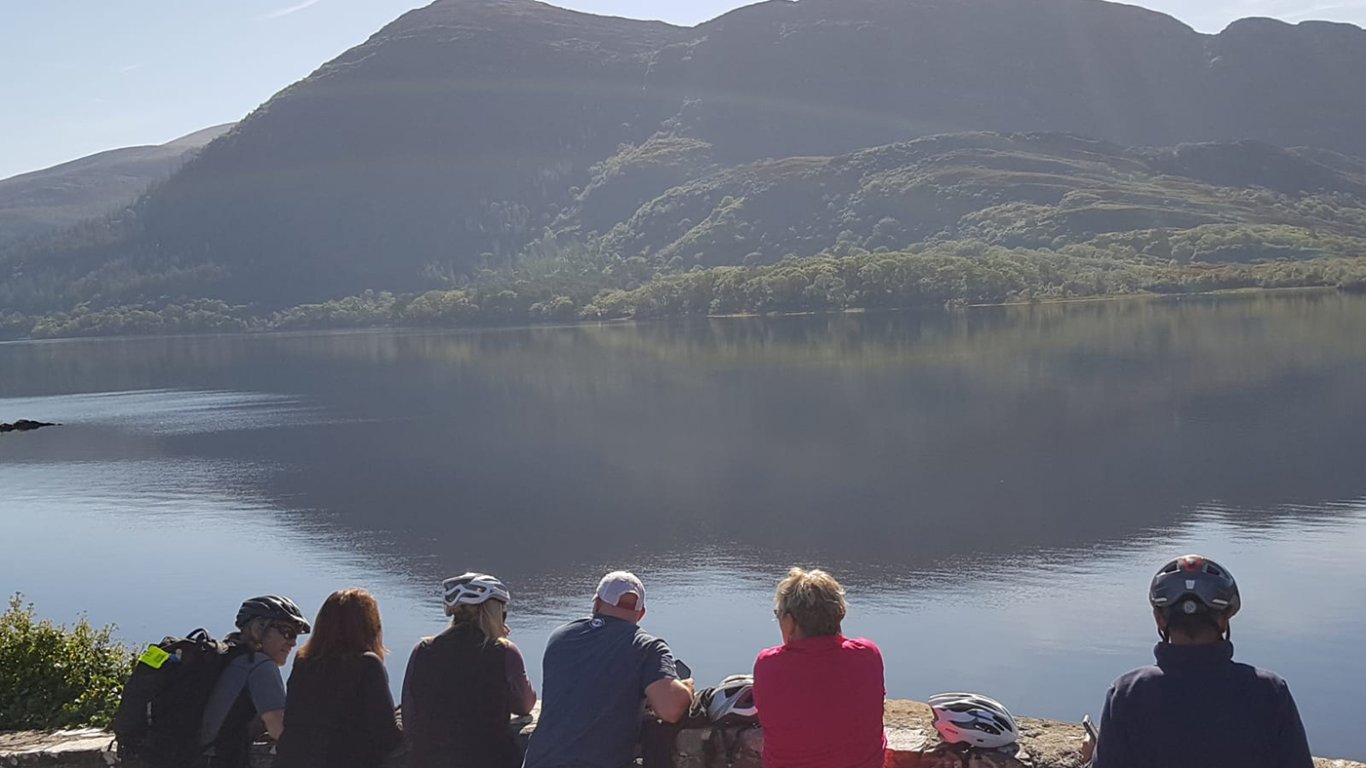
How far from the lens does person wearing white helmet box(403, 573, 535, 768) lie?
21.1 ft

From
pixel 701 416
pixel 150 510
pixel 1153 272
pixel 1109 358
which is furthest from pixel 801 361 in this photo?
pixel 1153 272

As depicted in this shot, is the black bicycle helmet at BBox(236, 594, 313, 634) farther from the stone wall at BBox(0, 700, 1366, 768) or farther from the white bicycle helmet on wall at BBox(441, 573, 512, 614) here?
the stone wall at BBox(0, 700, 1366, 768)

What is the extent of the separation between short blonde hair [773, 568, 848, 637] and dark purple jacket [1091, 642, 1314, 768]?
128 centimetres

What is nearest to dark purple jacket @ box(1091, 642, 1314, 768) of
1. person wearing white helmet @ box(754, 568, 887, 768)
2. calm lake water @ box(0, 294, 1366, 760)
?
person wearing white helmet @ box(754, 568, 887, 768)

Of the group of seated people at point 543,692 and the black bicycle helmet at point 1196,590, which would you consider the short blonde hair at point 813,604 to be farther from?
the black bicycle helmet at point 1196,590

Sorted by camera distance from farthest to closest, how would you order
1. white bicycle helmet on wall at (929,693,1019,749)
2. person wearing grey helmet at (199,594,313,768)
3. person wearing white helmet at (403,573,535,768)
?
person wearing grey helmet at (199,594,313,768) → person wearing white helmet at (403,573,535,768) → white bicycle helmet on wall at (929,693,1019,749)

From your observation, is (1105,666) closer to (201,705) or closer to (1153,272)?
(201,705)

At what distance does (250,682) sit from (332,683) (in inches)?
17.3

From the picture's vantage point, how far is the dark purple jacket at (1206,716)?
443 cm

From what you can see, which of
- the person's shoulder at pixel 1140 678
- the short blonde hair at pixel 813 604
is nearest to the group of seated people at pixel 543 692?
the short blonde hair at pixel 813 604

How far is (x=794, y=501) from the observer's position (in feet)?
133

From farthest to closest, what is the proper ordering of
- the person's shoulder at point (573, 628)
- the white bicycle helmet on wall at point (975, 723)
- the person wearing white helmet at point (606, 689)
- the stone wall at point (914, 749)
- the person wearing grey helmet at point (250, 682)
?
the person wearing grey helmet at point (250, 682), the person's shoulder at point (573, 628), the person wearing white helmet at point (606, 689), the stone wall at point (914, 749), the white bicycle helmet on wall at point (975, 723)

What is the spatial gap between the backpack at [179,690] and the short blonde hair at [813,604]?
2642mm

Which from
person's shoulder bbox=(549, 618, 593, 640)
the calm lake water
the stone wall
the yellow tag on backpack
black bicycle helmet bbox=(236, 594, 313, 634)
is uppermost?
black bicycle helmet bbox=(236, 594, 313, 634)
